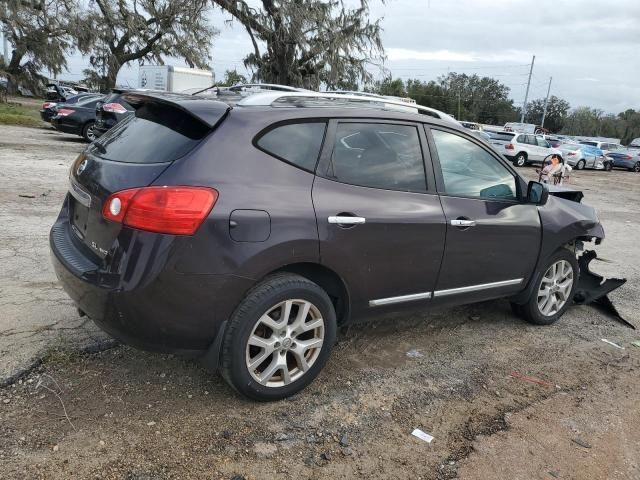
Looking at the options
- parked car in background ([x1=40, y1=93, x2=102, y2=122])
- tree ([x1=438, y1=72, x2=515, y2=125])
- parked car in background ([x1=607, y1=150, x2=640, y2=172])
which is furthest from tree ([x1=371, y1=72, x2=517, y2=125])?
parked car in background ([x1=40, y1=93, x2=102, y2=122])

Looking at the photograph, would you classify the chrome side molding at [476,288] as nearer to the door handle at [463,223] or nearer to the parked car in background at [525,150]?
the door handle at [463,223]

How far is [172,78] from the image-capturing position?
20344mm

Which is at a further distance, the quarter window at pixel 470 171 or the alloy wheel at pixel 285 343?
the quarter window at pixel 470 171

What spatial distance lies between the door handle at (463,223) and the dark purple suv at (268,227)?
2 centimetres

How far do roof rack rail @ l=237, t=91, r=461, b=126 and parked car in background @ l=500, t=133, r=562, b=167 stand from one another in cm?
2246

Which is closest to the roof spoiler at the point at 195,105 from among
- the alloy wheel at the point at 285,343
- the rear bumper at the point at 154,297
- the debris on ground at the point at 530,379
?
the rear bumper at the point at 154,297

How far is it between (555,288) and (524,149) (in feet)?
72.7

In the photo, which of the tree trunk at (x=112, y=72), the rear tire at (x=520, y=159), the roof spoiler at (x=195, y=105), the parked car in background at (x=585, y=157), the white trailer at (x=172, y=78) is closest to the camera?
the roof spoiler at (x=195, y=105)

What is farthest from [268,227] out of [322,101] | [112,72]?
[112,72]

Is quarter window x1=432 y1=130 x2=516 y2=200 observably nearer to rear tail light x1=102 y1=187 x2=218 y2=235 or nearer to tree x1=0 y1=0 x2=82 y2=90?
rear tail light x1=102 y1=187 x2=218 y2=235

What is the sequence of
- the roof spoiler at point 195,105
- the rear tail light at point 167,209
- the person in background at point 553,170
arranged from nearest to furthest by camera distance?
the rear tail light at point 167,209, the roof spoiler at point 195,105, the person in background at point 553,170

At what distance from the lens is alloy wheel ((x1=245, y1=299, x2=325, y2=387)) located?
2.98 metres

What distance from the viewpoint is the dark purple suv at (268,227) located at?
265cm

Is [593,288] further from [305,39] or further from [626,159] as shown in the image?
[626,159]
